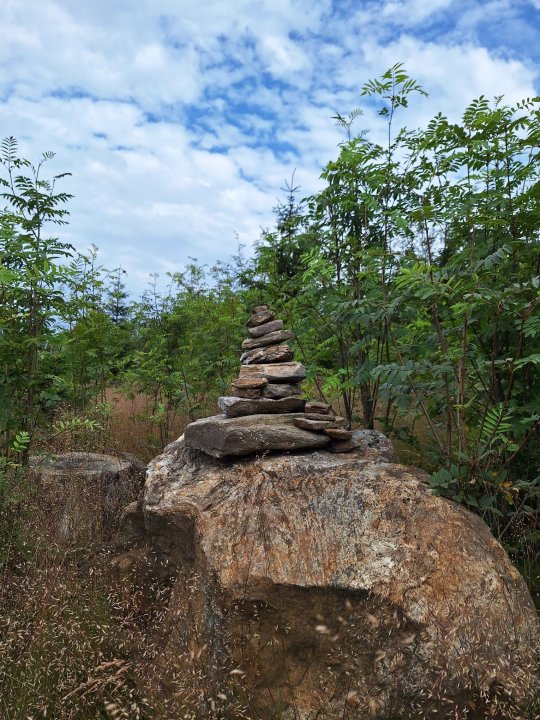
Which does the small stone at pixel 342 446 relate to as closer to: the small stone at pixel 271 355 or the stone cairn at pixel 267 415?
the stone cairn at pixel 267 415

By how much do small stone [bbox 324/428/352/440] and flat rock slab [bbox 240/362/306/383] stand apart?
0.75 metres

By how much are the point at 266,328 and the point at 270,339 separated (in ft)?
0.50

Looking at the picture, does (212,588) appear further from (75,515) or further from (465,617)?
(75,515)

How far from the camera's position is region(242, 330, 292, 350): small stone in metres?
5.36

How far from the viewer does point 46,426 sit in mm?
6562

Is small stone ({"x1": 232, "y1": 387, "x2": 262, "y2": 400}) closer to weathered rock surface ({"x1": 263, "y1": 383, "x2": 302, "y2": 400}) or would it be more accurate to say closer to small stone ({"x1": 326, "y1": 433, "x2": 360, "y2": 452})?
weathered rock surface ({"x1": 263, "y1": 383, "x2": 302, "y2": 400})

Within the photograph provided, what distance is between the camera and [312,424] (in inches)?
171

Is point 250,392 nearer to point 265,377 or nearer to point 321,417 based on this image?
point 265,377

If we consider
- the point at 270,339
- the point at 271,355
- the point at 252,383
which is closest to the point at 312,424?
the point at 252,383

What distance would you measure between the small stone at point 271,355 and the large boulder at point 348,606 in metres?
1.70

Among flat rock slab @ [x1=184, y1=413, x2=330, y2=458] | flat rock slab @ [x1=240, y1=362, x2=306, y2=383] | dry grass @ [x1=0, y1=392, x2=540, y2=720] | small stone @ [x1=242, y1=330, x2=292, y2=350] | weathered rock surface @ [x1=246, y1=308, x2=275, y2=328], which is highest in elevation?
weathered rock surface @ [x1=246, y1=308, x2=275, y2=328]

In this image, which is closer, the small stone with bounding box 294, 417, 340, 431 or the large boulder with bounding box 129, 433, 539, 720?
the large boulder with bounding box 129, 433, 539, 720

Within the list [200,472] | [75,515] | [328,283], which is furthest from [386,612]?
[328,283]

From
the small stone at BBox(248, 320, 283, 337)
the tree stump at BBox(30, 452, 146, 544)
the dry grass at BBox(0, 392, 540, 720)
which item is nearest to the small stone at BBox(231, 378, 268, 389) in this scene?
the small stone at BBox(248, 320, 283, 337)
